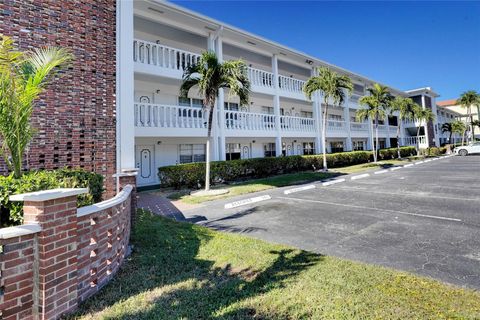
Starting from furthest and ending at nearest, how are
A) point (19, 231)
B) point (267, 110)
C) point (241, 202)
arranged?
point (267, 110), point (241, 202), point (19, 231)

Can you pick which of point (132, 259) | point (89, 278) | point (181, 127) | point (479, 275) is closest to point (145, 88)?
point (181, 127)

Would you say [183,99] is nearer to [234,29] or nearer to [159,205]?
[234,29]

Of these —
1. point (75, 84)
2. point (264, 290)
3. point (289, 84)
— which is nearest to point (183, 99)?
point (75, 84)

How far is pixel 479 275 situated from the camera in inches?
156

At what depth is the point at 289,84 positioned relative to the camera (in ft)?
71.9

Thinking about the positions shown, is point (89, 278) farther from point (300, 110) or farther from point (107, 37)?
point (300, 110)

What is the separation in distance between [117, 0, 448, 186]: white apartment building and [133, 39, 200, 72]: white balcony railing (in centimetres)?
5

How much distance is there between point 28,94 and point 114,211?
2342 mm

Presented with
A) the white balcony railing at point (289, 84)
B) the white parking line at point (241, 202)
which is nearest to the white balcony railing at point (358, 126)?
the white balcony railing at point (289, 84)

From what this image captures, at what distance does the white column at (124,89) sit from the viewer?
29.9ft

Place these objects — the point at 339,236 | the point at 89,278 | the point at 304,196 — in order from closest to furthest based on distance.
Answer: the point at 89,278
the point at 339,236
the point at 304,196

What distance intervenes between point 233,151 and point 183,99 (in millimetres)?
5788

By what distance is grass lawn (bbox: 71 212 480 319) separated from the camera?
306cm

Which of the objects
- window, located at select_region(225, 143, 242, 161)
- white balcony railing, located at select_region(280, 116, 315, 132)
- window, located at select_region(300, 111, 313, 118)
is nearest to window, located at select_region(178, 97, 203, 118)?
window, located at select_region(225, 143, 242, 161)
